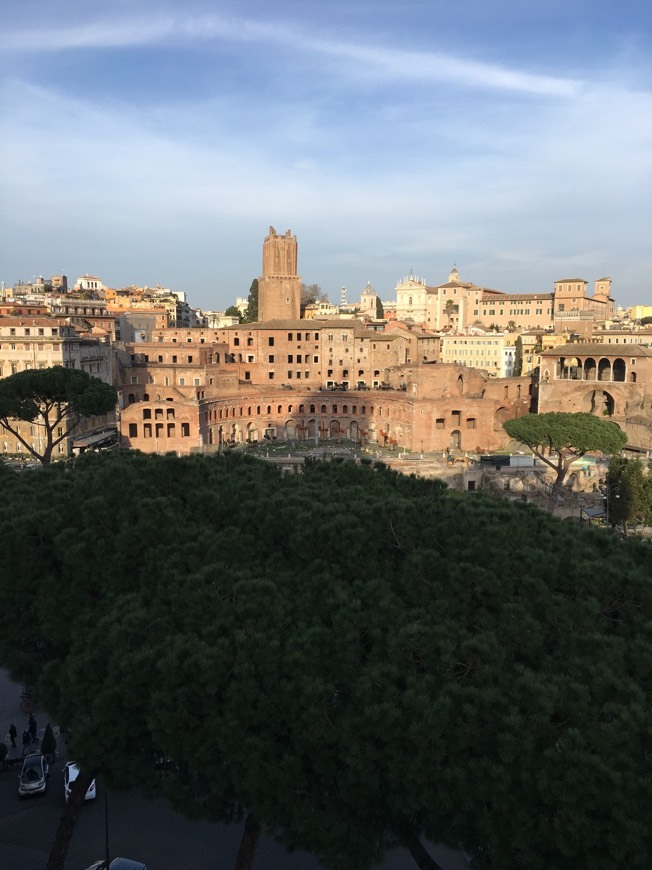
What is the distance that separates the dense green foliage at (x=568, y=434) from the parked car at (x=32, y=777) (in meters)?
29.5

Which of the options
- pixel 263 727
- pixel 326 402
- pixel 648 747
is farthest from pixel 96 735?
pixel 326 402

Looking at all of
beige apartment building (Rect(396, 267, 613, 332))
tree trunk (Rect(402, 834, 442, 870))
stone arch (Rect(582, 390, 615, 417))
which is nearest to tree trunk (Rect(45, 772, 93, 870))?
tree trunk (Rect(402, 834, 442, 870))

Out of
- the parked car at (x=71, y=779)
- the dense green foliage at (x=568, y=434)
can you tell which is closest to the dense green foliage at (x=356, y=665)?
the parked car at (x=71, y=779)

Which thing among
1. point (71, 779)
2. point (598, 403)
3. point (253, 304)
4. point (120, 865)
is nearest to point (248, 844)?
point (120, 865)

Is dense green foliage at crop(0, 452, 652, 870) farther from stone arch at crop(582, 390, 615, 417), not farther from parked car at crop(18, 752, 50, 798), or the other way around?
stone arch at crop(582, 390, 615, 417)

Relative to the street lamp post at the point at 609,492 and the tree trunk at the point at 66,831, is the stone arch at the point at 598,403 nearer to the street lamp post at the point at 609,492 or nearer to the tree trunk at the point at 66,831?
the street lamp post at the point at 609,492

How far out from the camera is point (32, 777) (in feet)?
48.9

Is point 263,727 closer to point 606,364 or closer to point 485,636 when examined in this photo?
point 485,636

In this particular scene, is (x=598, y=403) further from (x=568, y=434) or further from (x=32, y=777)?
(x=32, y=777)

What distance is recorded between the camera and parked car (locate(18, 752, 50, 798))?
14.7 meters

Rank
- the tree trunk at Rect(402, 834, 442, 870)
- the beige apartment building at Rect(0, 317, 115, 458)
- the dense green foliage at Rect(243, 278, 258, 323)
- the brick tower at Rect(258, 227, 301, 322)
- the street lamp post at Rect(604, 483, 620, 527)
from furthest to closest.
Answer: the dense green foliage at Rect(243, 278, 258, 323), the brick tower at Rect(258, 227, 301, 322), the beige apartment building at Rect(0, 317, 115, 458), the street lamp post at Rect(604, 483, 620, 527), the tree trunk at Rect(402, 834, 442, 870)

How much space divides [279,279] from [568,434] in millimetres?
38746

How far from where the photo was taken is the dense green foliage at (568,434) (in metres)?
36.6

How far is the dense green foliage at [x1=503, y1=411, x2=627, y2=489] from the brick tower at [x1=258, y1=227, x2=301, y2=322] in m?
34.3
